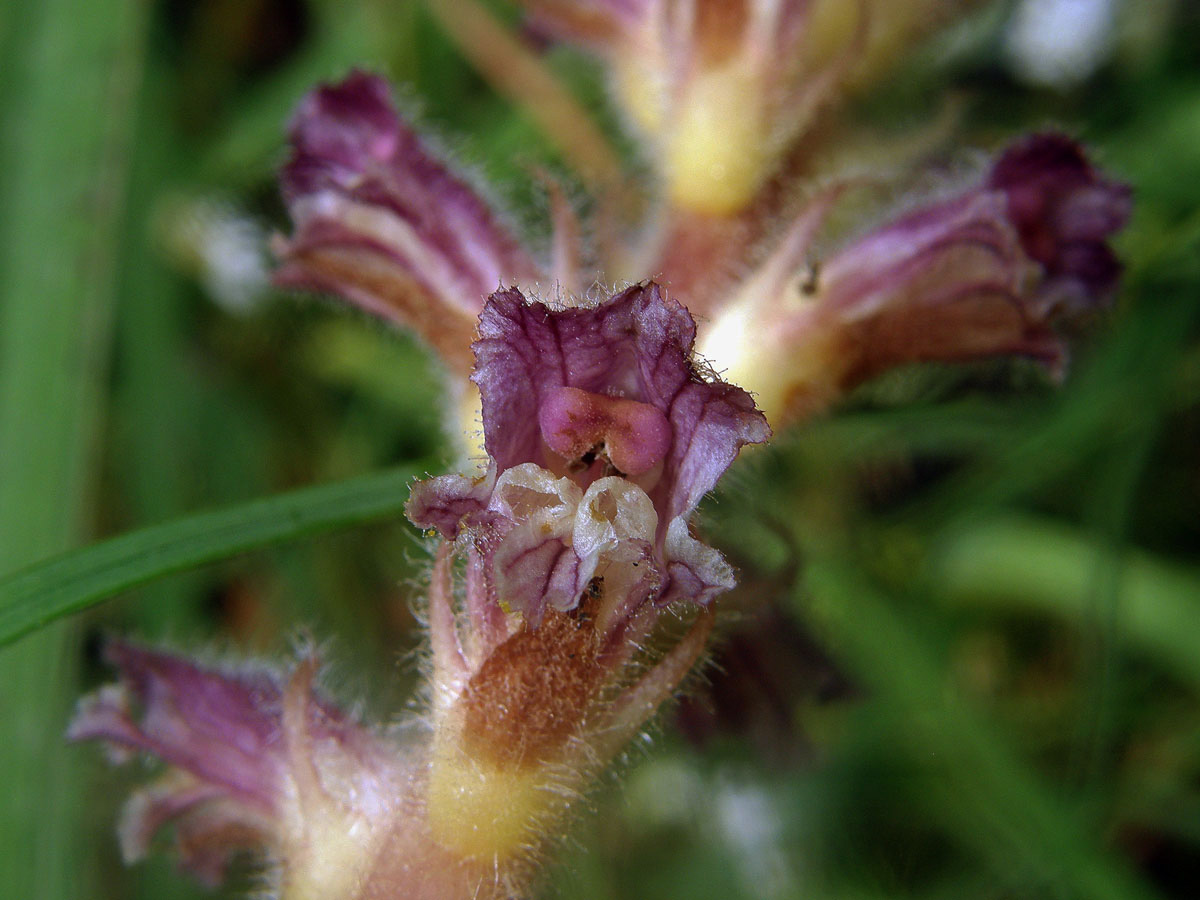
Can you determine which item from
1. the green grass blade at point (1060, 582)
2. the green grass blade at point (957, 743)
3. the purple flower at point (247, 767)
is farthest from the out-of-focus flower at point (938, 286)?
the green grass blade at point (1060, 582)

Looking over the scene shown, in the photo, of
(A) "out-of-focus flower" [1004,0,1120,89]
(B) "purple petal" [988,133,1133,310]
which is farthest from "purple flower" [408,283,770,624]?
(A) "out-of-focus flower" [1004,0,1120,89]

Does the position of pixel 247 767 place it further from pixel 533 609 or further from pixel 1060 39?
pixel 1060 39

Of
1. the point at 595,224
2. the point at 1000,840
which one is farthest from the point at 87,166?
the point at 1000,840

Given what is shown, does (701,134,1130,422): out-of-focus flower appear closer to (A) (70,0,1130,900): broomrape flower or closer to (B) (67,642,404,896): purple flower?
(A) (70,0,1130,900): broomrape flower

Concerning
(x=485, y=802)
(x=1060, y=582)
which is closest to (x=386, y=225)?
(x=485, y=802)

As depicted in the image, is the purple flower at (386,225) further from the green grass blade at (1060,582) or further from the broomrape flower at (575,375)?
the green grass blade at (1060,582)

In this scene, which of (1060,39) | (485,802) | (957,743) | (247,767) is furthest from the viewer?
(1060,39)
